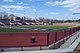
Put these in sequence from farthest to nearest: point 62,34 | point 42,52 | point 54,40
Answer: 1. point 62,34
2. point 54,40
3. point 42,52

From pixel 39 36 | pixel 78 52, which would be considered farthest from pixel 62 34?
pixel 78 52

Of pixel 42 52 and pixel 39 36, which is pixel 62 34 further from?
pixel 42 52

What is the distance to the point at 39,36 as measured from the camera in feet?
91.0

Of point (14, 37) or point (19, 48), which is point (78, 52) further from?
point (14, 37)

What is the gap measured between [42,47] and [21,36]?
8.97 meters

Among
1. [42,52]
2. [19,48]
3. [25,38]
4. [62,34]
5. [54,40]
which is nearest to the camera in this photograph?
[42,52]

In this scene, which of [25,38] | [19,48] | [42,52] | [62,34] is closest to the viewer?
[42,52]

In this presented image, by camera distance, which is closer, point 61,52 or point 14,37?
point 61,52

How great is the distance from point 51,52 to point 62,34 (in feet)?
47.0

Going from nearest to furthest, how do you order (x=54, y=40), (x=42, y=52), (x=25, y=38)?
(x=42, y=52)
(x=54, y=40)
(x=25, y=38)

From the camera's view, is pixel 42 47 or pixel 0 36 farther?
pixel 0 36

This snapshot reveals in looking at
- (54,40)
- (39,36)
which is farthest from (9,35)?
(54,40)

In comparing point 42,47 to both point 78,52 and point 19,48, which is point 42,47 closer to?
point 19,48

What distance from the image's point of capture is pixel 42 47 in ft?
61.3
